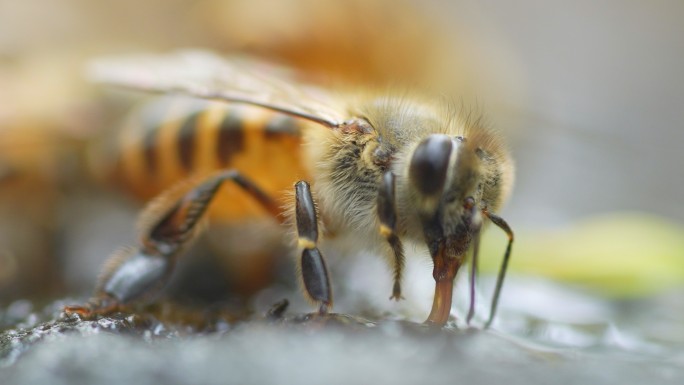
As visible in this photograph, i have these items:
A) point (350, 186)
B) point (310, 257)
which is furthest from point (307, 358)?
point (350, 186)

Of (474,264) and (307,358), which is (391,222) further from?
(307,358)

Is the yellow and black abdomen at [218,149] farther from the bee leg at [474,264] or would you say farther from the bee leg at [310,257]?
the bee leg at [474,264]

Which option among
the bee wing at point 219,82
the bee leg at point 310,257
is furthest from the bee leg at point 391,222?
the bee wing at point 219,82

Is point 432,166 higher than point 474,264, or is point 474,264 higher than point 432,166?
point 432,166

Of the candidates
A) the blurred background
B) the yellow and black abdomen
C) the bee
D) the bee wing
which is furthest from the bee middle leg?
the blurred background

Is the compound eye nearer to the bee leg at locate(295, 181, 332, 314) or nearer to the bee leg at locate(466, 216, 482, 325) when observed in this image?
the bee leg at locate(466, 216, 482, 325)

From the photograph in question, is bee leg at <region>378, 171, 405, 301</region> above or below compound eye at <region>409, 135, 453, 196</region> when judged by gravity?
below
